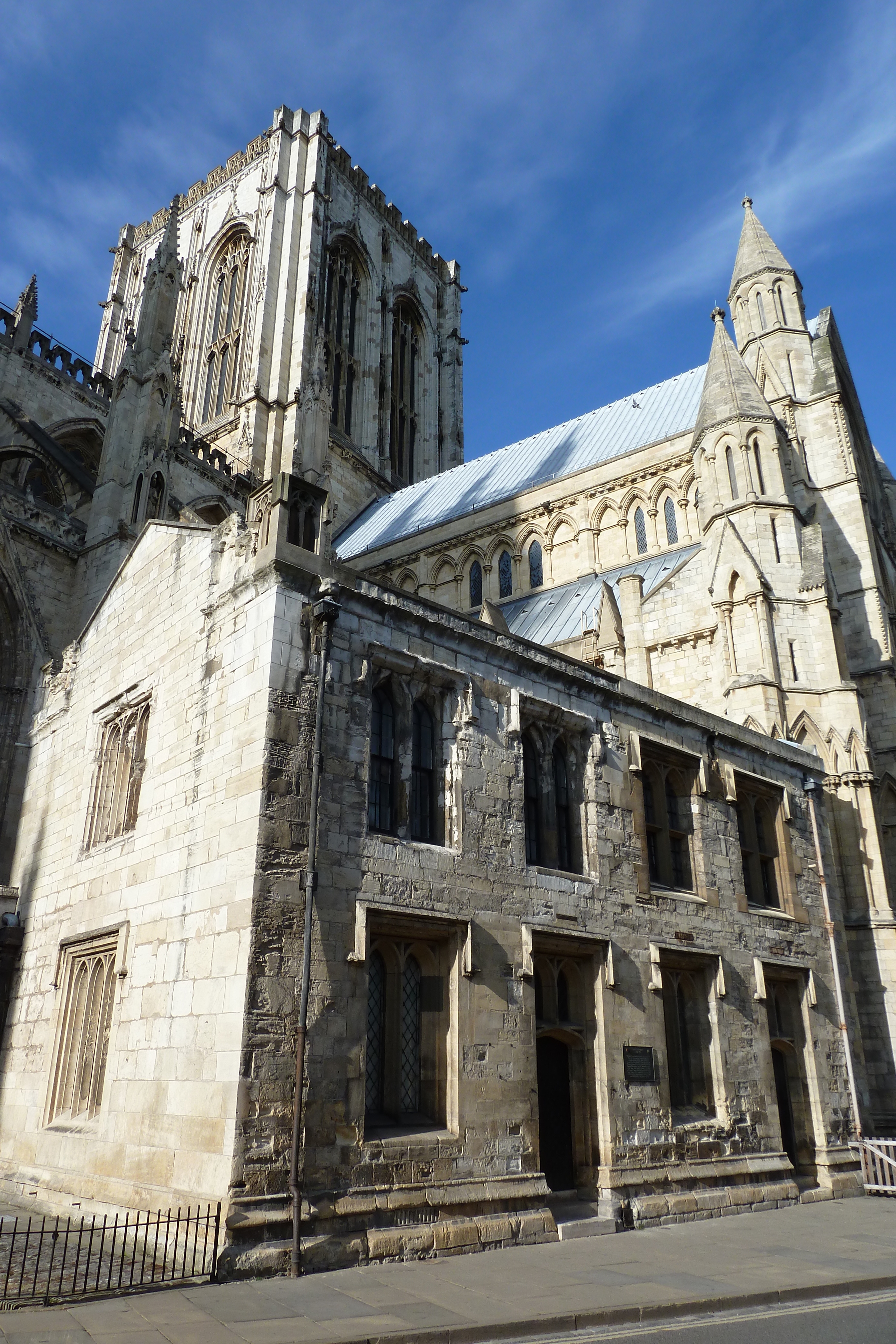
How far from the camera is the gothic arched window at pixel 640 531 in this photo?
105 ft

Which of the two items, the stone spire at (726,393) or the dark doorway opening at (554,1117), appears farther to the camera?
the stone spire at (726,393)

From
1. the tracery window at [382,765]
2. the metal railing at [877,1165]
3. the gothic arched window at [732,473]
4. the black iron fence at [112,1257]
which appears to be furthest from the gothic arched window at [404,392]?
the black iron fence at [112,1257]

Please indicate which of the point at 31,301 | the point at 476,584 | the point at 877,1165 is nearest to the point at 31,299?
the point at 31,301

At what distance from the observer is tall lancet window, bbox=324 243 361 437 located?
5100cm

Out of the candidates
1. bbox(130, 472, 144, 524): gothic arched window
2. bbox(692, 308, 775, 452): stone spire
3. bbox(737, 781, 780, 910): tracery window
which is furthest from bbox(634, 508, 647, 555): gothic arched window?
bbox(130, 472, 144, 524): gothic arched window

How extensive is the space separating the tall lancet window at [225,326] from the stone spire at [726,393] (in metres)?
27.3

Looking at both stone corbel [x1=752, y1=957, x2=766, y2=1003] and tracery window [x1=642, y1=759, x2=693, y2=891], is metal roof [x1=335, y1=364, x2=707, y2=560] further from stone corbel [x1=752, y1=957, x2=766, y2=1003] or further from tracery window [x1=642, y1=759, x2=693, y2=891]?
stone corbel [x1=752, y1=957, x2=766, y2=1003]

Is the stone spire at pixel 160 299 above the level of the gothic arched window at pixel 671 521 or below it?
above

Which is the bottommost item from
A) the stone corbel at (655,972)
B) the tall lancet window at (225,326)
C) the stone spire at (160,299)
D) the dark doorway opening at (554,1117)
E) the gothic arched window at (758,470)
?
the dark doorway opening at (554,1117)

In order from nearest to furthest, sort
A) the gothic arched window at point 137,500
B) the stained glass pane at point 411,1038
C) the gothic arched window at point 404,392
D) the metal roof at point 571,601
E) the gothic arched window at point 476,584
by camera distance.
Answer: the stained glass pane at point 411,1038 → the gothic arched window at point 137,500 → the metal roof at point 571,601 → the gothic arched window at point 476,584 → the gothic arched window at point 404,392

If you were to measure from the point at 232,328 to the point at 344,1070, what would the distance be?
48.3 m

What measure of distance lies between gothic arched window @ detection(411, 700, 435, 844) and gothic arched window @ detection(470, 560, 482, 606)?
2278 centimetres

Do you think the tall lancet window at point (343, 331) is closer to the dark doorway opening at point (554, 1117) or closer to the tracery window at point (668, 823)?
the tracery window at point (668, 823)

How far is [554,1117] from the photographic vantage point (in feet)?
42.3
